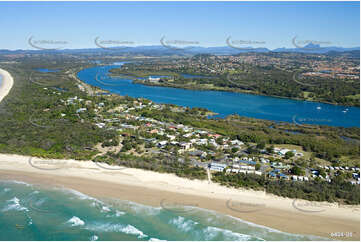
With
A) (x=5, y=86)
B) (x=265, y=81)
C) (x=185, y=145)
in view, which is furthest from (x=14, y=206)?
(x=265, y=81)

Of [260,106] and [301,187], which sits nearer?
[301,187]

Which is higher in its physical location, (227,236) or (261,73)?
(261,73)

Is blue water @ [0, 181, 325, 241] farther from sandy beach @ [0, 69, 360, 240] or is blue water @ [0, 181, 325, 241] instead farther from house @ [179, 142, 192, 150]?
house @ [179, 142, 192, 150]

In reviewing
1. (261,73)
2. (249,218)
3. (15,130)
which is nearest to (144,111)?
(15,130)

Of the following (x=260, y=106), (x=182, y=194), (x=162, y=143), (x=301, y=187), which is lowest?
(x=182, y=194)

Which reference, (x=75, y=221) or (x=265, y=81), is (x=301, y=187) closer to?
(x=75, y=221)

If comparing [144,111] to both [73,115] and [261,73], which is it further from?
[261,73]
